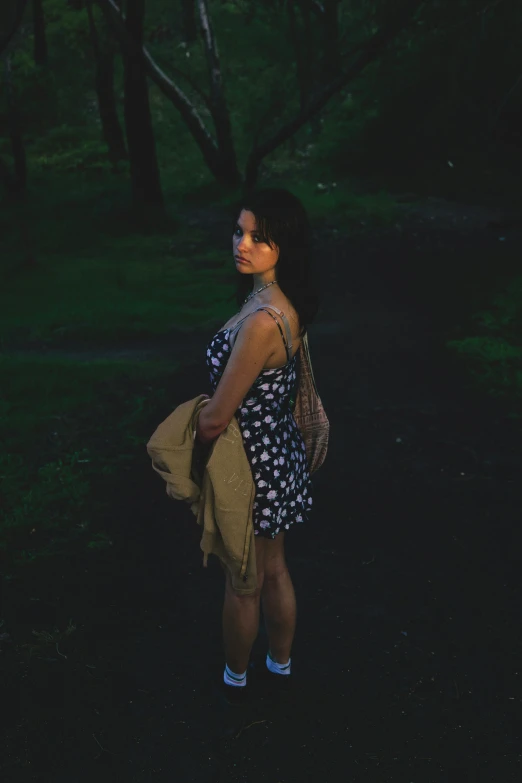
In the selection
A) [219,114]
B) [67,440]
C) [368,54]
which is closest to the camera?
[67,440]

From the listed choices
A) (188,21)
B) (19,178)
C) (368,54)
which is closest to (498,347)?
(368,54)

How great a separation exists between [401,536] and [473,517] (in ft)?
1.79

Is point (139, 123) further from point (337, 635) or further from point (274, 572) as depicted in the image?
point (274, 572)

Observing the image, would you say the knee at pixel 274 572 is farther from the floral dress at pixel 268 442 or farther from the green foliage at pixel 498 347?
the green foliage at pixel 498 347

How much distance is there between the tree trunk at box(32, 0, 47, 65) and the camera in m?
21.0

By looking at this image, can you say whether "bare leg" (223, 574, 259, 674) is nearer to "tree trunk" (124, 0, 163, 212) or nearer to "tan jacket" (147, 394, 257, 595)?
"tan jacket" (147, 394, 257, 595)

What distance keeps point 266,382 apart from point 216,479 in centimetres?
42

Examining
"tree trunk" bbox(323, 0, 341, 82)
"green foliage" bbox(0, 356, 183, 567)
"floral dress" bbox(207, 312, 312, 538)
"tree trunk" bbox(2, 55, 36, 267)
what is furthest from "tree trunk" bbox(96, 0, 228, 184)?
"floral dress" bbox(207, 312, 312, 538)

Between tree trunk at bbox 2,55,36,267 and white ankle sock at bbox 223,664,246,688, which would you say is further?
tree trunk at bbox 2,55,36,267

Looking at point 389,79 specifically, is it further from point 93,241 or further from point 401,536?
point 401,536

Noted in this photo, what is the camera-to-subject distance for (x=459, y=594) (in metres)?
4.68

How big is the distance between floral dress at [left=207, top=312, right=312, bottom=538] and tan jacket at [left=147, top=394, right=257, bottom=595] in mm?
77

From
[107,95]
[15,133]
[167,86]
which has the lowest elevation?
[15,133]

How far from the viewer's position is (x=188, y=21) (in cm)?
2522
